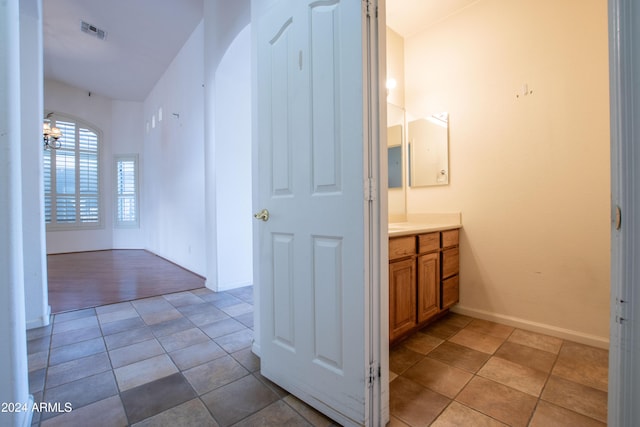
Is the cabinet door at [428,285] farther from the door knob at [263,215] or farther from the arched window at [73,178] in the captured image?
the arched window at [73,178]

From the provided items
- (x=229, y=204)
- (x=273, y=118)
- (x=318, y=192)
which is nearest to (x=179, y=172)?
(x=229, y=204)

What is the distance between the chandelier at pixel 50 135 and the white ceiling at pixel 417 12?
6.46 metres

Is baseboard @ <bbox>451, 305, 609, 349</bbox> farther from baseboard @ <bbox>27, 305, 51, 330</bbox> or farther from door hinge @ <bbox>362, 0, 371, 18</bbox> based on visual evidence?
baseboard @ <bbox>27, 305, 51, 330</bbox>

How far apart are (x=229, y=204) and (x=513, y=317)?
3.26 metres

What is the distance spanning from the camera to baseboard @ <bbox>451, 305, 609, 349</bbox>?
6.75 feet

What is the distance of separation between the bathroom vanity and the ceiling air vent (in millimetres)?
5339

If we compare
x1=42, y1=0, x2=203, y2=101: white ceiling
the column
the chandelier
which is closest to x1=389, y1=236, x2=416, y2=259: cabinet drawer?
the column

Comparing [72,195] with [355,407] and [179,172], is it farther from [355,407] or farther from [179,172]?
[355,407]

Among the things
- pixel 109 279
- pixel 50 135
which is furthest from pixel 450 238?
pixel 50 135

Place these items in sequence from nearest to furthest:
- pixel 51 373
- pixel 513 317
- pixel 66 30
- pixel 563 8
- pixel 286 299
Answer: pixel 286 299 < pixel 51 373 < pixel 563 8 < pixel 513 317 < pixel 66 30

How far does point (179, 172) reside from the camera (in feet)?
16.0

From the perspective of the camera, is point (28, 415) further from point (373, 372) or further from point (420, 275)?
point (420, 275)

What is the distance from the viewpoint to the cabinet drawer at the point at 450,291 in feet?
8.25

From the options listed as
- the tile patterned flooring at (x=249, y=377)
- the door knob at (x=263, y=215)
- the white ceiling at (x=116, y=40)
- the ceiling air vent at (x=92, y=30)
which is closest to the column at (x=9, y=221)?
the tile patterned flooring at (x=249, y=377)
